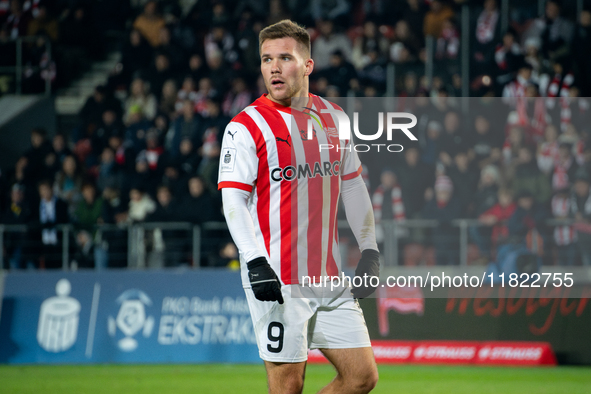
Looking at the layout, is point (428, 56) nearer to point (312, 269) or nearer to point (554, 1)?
point (554, 1)

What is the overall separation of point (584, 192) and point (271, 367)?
7114mm

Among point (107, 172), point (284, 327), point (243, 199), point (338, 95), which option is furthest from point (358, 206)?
point (107, 172)

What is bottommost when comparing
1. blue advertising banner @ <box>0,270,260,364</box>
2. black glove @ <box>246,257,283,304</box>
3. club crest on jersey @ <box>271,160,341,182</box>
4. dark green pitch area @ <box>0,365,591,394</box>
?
dark green pitch area @ <box>0,365,591,394</box>

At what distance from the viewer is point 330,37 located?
538 inches

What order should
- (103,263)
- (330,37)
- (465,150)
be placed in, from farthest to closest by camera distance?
1. (330,37)
2. (103,263)
3. (465,150)

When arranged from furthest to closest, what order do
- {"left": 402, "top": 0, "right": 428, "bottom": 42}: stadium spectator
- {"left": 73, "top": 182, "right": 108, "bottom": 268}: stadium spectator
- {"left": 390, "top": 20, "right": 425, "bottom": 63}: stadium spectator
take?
{"left": 402, "top": 0, "right": 428, "bottom": 42}: stadium spectator, {"left": 390, "top": 20, "right": 425, "bottom": 63}: stadium spectator, {"left": 73, "top": 182, "right": 108, "bottom": 268}: stadium spectator

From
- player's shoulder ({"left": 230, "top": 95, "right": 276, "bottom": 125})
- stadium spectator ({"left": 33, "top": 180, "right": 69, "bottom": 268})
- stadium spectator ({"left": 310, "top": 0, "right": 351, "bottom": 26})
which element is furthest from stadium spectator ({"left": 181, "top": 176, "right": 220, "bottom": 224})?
player's shoulder ({"left": 230, "top": 95, "right": 276, "bottom": 125})

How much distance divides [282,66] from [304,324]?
127 centimetres

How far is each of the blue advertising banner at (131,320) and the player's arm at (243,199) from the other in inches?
246

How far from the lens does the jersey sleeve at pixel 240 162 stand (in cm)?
422

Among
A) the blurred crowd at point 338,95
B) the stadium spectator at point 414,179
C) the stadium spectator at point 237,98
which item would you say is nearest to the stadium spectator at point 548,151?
the blurred crowd at point 338,95

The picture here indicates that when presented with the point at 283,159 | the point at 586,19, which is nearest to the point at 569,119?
the point at 586,19

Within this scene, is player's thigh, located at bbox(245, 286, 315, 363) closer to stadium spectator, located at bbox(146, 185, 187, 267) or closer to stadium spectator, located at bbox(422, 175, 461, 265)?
stadium spectator, located at bbox(422, 175, 461, 265)

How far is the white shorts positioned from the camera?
4176 millimetres
